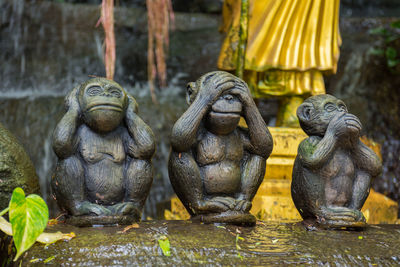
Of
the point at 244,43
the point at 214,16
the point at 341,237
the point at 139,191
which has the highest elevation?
the point at 214,16

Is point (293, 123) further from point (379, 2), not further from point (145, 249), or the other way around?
point (379, 2)

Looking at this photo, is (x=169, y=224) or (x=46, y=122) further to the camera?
(x=46, y=122)

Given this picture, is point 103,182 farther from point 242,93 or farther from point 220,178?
point 242,93

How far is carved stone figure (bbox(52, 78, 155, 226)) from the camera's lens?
1854 millimetres

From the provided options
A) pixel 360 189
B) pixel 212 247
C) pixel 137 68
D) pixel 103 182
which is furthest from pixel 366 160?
pixel 137 68

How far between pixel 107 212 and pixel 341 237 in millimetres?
806

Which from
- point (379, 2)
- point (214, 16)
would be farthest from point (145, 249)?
point (379, 2)

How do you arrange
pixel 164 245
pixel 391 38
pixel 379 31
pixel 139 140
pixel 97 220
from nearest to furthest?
pixel 164 245, pixel 97 220, pixel 139 140, pixel 391 38, pixel 379 31

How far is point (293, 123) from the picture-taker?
3227 mm

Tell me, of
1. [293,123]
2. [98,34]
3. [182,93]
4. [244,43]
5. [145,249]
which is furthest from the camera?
[98,34]

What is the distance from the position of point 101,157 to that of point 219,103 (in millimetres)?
468

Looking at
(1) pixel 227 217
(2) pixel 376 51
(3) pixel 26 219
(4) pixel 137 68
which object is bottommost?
(1) pixel 227 217

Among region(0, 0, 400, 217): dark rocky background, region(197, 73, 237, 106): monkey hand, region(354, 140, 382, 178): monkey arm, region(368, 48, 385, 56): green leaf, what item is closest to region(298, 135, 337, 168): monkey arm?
region(354, 140, 382, 178): monkey arm

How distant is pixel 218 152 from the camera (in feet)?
6.57
